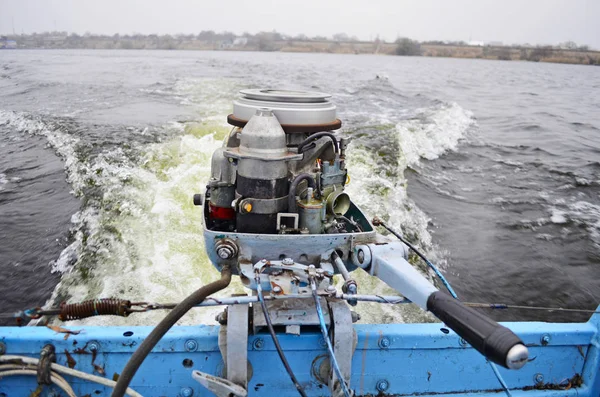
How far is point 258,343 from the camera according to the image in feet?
6.72

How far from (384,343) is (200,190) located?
3697mm

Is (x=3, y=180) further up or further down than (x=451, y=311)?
further down

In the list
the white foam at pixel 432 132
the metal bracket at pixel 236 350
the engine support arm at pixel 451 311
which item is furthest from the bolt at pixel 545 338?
the white foam at pixel 432 132

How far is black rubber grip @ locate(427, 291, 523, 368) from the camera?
45.9 inches

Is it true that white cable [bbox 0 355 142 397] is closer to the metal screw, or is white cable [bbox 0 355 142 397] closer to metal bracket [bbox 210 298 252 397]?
metal bracket [bbox 210 298 252 397]

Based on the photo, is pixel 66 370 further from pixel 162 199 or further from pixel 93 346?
pixel 162 199

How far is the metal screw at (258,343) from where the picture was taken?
2.04m

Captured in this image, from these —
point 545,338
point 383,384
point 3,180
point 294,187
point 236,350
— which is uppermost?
point 294,187

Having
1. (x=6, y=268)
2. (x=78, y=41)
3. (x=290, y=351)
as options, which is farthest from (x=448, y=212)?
(x=78, y=41)

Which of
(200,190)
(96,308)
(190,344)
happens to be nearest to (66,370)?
(96,308)

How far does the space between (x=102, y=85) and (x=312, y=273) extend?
14703 mm

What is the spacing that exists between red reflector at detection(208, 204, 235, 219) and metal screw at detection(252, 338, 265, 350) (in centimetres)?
76

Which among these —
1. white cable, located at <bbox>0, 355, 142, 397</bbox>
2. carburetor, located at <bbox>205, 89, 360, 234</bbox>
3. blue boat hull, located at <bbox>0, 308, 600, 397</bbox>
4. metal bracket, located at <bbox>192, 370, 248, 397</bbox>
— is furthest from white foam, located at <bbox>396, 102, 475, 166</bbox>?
white cable, located at <bbox>0, 355, 142, 397</bbox>

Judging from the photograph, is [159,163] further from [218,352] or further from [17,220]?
[218,352]
